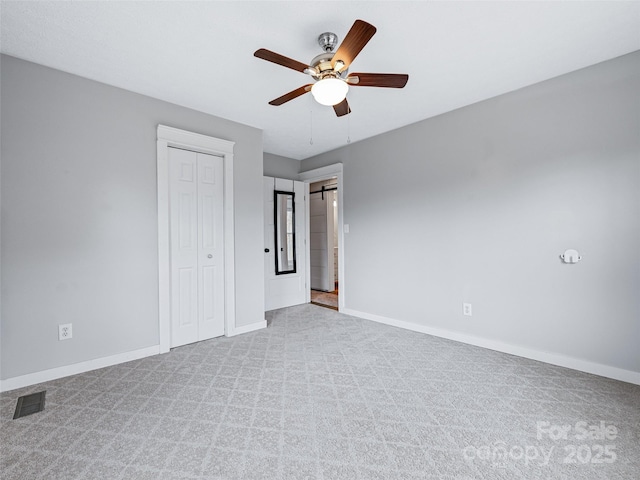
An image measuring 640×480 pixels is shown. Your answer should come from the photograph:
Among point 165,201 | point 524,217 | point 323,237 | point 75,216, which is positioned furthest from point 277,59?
point 323,237

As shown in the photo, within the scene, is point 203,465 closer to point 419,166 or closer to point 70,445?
point 70,445

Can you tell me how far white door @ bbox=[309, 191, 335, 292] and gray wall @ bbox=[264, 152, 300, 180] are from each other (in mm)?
1014

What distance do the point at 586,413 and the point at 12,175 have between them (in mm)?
4345

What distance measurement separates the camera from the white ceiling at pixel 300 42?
5.86 feet

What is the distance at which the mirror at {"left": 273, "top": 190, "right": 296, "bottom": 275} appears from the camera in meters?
4.62

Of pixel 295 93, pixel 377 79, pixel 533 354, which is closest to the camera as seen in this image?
pixel 377 79

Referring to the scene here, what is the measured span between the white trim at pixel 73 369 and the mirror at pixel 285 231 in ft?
7.20

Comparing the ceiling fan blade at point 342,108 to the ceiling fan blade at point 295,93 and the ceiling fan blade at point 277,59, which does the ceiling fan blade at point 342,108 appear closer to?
the ceiling fan blade at point 295,93

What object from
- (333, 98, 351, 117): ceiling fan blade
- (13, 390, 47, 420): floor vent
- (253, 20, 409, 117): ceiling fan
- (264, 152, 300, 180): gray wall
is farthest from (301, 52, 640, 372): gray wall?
(13, 390, 47, 420): floor vent

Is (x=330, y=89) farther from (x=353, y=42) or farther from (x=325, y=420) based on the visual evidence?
(x=325, y=420)

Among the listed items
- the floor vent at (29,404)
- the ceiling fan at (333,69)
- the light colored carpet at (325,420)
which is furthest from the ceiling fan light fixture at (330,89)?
the floor vent at (29,404)

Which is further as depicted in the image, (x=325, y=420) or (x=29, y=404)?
(x=29, y=404)

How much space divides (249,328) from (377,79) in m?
2.96

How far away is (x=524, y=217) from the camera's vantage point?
109 inches
